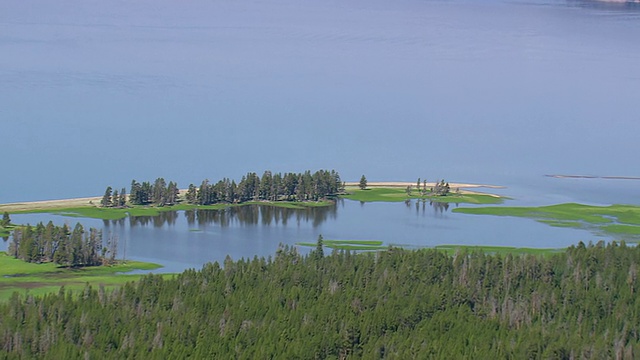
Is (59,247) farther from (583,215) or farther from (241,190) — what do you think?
(583,215)

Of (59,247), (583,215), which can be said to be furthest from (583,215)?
(59,247)

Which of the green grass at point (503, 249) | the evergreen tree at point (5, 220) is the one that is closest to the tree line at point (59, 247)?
the evergreen tree at point (5, 220)

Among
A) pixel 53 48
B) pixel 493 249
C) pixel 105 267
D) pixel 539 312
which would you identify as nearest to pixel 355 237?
pixel 493 249

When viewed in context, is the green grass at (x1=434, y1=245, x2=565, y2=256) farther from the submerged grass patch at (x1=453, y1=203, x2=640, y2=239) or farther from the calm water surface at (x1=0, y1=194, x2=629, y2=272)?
the submerged grass patch at (x1=453, y1=203, x2=640, y2=239)

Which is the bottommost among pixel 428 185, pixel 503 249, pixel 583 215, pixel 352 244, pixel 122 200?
pixel 503 249

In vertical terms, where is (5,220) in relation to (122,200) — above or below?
below

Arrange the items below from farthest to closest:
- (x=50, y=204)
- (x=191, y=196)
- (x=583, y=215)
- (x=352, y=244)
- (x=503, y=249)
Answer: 1. (x=583, y=215)
2. (x=191, y=196)
3. (x=50, y=204)
4. (x=503, y=249)
5. (x=352, y=244)

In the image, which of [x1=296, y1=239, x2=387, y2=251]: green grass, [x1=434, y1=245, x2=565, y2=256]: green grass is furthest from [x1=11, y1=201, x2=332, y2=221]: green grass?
[x1=434, y1=245, x2=565, y2=256]: green grass

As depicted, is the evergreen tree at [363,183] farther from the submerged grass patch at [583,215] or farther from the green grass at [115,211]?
the green grass at [115,211]
